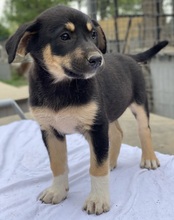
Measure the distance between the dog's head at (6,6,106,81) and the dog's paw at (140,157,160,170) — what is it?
1266mm

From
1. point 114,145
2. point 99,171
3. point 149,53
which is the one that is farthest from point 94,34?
point 114,145

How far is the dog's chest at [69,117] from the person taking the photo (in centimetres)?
232

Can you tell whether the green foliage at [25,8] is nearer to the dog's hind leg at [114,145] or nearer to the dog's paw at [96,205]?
the dog's hind leg at [114,145]

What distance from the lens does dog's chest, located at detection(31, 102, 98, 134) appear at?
7.60 feet

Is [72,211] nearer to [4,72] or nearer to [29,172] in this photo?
[29,172]

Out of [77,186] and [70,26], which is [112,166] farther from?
[70,26]

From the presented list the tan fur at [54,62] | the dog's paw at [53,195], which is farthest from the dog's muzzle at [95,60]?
the dog's paw at [53,195]

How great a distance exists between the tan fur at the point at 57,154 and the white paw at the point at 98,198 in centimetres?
34

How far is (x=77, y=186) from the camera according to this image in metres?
2.92

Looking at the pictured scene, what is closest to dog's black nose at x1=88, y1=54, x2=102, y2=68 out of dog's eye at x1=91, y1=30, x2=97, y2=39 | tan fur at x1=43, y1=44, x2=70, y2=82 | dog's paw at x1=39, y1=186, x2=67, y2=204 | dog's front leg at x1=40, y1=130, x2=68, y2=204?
tan fur at x1=43, y1=44, x2=70, y2=82

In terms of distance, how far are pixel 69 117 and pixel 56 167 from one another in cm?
52

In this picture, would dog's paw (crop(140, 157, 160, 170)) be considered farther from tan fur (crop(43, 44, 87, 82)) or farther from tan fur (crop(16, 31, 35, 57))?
tan fur (crop(16, 31, 35, 57))

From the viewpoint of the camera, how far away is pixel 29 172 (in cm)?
330

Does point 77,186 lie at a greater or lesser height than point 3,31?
greater
